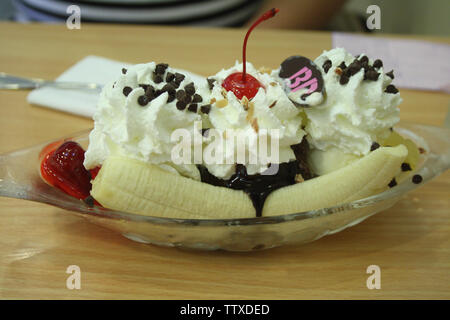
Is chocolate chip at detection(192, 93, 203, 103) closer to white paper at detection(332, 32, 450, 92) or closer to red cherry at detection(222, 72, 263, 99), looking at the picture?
red cherry at detection(222, 72, 263, 99)

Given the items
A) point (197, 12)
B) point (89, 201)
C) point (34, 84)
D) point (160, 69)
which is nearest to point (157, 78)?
point (160, 69)

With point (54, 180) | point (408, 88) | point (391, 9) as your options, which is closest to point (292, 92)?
point (54, 180)

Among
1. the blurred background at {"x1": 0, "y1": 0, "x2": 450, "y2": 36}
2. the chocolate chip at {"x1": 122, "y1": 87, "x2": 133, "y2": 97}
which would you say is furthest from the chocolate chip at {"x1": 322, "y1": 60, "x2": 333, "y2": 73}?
the blurred background at {"x1": 0, "y1": 0, "x2": 450, "y2": 36}

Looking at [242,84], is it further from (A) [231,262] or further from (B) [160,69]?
(A) [231,262]

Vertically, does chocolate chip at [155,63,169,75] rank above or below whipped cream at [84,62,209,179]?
above

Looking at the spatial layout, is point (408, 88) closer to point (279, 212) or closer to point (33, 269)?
point (279, 212)

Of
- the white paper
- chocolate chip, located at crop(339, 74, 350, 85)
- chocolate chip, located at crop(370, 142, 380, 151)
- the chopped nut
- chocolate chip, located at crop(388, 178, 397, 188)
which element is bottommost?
chocolate chip, located at crop(388, 178, 397, 188)

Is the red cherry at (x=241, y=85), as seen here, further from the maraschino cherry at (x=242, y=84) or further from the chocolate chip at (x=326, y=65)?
the chocolate chip at (x=326, y=65)
